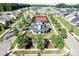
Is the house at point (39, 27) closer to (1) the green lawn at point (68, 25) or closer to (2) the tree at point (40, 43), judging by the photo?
(2) the tree at point (40, 43)

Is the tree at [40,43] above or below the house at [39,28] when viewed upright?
below

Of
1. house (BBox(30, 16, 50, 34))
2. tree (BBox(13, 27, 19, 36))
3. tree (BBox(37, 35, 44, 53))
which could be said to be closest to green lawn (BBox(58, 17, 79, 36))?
house (BBox(30, 16, 50, 34))

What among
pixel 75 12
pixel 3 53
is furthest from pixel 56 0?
pixel 3 53

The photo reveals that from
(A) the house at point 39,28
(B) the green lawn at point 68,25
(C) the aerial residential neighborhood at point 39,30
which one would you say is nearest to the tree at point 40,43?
(C) the aerial residential neighborhood at point 39,30

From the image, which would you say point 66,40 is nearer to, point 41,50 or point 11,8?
point 41,50

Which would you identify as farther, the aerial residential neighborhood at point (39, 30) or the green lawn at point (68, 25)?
the green lawn at point (68, 25)

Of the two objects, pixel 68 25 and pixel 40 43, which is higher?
pixel 68 25

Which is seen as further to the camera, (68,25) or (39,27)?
(68,25)

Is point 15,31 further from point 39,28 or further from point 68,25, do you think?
point 68,25

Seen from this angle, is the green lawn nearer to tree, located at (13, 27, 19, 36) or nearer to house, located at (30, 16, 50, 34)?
house, located at (30, 16, 50, 34)

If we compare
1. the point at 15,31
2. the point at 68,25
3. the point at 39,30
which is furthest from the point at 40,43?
the point at 68,25
